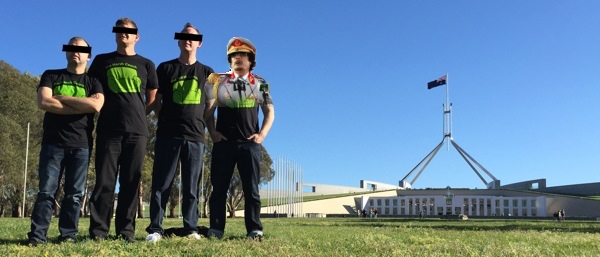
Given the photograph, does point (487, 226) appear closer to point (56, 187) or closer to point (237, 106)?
point (237, 106)

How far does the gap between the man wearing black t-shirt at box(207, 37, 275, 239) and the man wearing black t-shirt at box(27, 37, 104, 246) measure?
115 centimetres

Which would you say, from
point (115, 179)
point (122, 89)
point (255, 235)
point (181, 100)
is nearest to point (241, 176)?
point (255, 235)

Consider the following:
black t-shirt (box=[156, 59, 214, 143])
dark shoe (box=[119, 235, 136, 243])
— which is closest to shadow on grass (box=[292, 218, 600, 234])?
black t-shirt (box=[156, 59, 214, 143])

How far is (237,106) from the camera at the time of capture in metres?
5.67

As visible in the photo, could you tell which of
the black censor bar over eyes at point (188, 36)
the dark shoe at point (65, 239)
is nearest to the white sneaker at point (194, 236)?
the dark shoe at point (65, 239)

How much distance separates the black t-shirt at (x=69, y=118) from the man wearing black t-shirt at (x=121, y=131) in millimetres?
103

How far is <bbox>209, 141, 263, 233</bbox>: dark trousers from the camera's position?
5605 mm

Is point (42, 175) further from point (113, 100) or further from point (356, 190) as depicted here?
point (356, 190)

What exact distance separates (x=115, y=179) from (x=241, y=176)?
1.18m

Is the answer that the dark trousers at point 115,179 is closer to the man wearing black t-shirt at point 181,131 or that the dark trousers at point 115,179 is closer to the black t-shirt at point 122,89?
the black t-shirt at point 122,89

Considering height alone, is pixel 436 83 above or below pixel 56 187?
above

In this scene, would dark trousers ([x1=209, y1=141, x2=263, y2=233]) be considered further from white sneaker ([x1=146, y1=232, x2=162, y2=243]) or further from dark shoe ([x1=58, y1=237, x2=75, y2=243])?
dark shoe ([x1=58, y1=237, x2=75, y2=243])

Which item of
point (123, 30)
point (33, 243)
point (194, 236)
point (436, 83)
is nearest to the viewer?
point (33, 243)

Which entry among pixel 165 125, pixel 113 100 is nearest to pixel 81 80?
pixel 113 100
